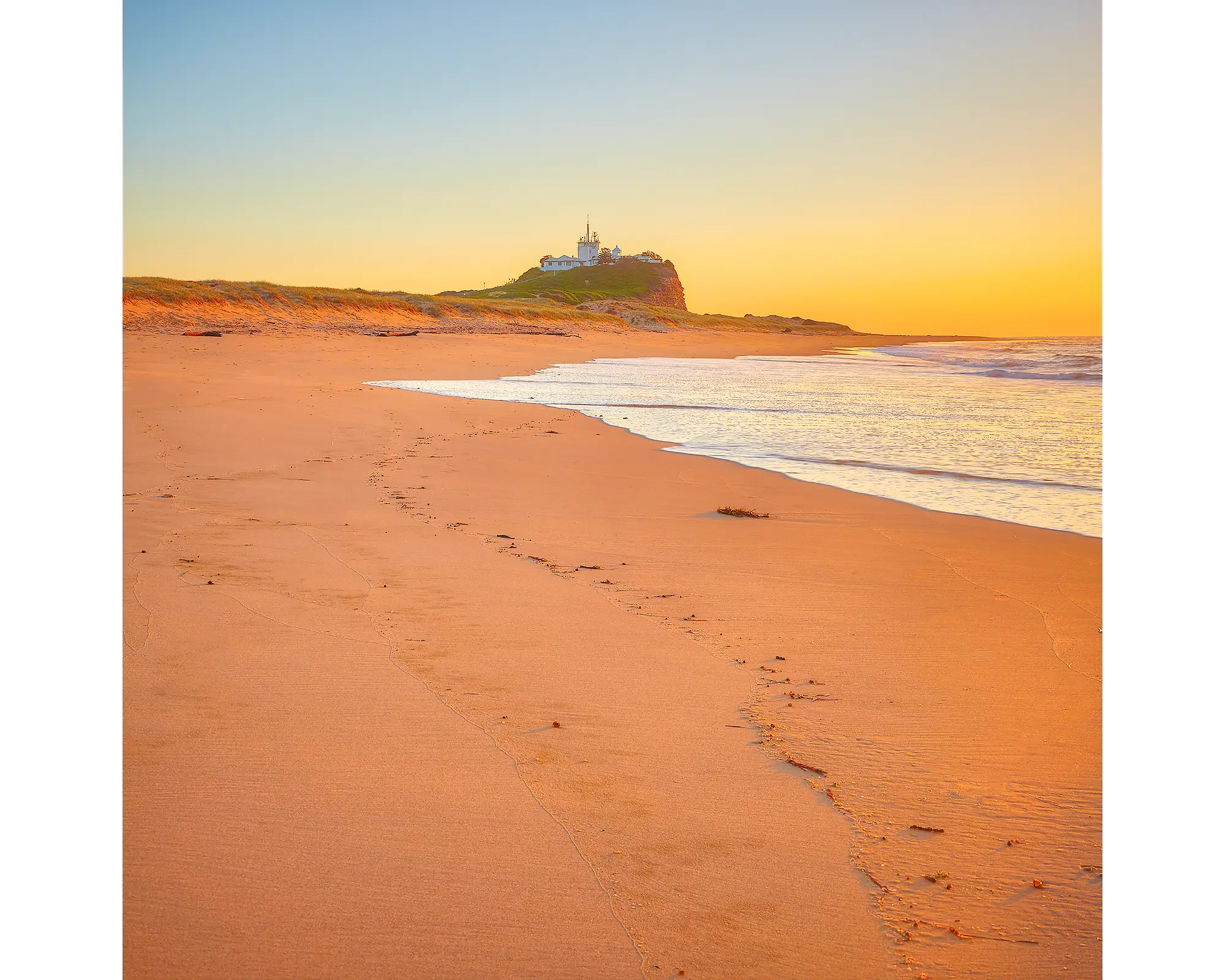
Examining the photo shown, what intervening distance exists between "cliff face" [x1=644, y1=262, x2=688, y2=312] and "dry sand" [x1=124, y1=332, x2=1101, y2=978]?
100758 millimetres

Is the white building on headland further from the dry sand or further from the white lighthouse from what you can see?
the dry sand

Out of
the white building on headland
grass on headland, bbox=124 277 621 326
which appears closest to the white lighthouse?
the white building on headland

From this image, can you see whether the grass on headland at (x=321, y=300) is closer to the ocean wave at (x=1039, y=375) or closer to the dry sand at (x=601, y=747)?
the ocean wave at (x=1039, y=375)

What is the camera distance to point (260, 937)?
1.76m

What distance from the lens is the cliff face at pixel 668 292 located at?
108875 mm

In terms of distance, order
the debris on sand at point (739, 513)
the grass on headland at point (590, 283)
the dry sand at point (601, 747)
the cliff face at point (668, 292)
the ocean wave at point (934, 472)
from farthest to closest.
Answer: the cliff face at point (668, 292) → the grass on headland at point (590, 283) → the ocean wave at point (934, 472) → the debris on sand at point (739, 513) → the dry sand at point (601, 747)

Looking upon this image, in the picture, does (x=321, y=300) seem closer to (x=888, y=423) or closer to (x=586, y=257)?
(x=888, y=423)

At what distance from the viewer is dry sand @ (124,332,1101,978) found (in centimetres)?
182

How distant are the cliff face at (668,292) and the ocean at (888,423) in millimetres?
83358

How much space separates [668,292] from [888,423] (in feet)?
349

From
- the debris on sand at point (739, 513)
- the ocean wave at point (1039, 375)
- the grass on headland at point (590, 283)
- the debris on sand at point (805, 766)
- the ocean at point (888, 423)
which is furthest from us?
the grass on headland at point (590, 283)

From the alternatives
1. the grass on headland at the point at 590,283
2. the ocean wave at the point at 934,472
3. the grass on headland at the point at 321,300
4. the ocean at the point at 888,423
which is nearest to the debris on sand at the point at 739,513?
the ocean at the point at 888,423
